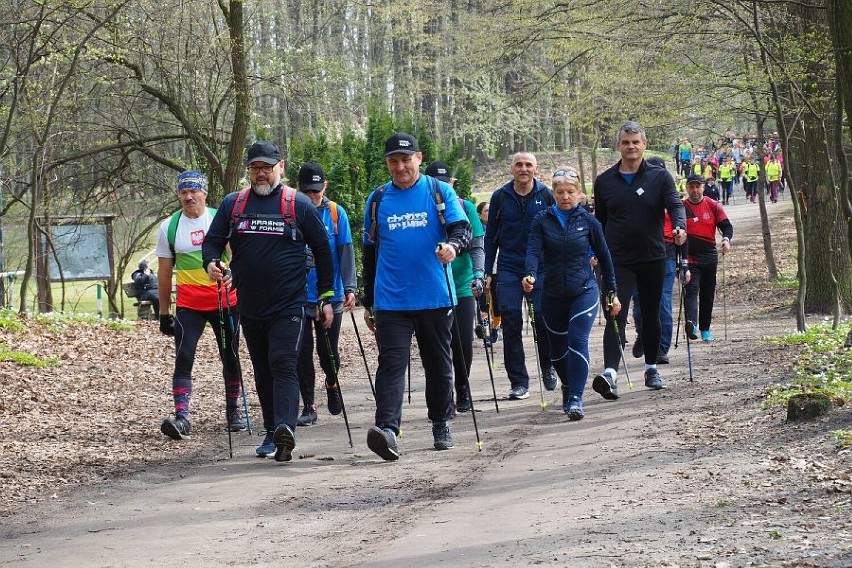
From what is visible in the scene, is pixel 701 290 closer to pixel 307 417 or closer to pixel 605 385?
pixel 605 385

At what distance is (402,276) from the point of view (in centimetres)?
879

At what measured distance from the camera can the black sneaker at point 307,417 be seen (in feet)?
35.1

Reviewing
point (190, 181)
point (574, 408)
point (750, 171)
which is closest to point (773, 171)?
point (750, 171)

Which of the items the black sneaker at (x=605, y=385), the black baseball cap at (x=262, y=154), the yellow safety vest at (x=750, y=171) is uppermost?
the yellow safety vest at (x=750, y=171)

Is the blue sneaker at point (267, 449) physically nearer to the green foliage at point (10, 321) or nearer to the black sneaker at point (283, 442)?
the black sneaker at point (283, 442)

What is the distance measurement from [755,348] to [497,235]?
183 inches

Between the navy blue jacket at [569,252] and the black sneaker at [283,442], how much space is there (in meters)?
2.74

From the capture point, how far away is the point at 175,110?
23.0 metres

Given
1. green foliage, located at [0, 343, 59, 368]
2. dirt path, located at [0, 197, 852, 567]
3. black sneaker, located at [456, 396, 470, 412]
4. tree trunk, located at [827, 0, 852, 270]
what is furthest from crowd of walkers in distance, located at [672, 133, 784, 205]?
tree trunk, located at [827, 0, 852, 270]

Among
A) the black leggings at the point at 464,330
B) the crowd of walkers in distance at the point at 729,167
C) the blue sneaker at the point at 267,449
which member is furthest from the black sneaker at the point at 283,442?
the crowd of walkers in distance at the point at 729,167

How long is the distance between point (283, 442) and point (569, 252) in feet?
10.2

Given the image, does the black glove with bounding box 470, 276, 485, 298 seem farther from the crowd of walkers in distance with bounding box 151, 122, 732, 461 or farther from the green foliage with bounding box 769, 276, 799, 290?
the green foliage with bounding box 769, 276, 799, 290

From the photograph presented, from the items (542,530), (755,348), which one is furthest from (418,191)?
(755,348)

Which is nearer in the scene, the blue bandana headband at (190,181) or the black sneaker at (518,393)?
the blue bandana headband at (190,181)
